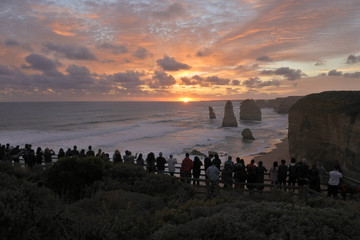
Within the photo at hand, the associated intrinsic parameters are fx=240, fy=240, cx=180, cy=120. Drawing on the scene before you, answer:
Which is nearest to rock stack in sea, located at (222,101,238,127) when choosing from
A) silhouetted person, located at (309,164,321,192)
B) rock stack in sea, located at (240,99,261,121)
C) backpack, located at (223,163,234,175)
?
rock stack in sea, located at (240,99,261,121)

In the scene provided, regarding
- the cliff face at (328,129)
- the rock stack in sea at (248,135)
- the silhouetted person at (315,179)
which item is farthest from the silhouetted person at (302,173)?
the rock stack in sea at (248,135)

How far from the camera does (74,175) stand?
30.7 feet

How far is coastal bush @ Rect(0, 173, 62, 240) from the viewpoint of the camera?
3.80 metres

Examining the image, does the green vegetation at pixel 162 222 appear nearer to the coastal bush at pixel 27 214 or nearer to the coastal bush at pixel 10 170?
the coastal bush at pixel 27 214

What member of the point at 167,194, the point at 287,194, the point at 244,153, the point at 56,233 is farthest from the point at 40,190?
the point at 244,153

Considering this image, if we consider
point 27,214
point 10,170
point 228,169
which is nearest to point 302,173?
point 228,169

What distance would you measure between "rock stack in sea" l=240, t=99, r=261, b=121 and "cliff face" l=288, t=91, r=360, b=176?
67.5m

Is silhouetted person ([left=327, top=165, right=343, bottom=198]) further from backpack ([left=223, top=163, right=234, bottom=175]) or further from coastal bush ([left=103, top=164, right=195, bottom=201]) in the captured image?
coastal bush ([left=103, top=164, right=195, bottom=201])

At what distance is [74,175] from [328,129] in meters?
19.3

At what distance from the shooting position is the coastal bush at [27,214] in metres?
3.80

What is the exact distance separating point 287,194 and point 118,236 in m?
6.05

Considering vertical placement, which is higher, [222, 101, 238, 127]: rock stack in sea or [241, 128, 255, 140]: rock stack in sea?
[222, 101, 238, 127]: rock stack in sea

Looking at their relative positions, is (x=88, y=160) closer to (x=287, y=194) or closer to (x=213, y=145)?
(x=287, y=194)

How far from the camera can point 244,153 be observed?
1249 inches
